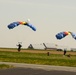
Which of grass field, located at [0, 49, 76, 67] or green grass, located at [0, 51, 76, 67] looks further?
grass field, located at [0, 49, 76, 67]

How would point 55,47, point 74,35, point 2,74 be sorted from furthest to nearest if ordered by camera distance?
point 55,47, point 74,35, point 2,74

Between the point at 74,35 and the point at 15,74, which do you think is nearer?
the point at 15,74

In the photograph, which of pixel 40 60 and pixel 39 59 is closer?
pixel 40 60

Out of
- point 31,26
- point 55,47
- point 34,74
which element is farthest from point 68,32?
point 55,47

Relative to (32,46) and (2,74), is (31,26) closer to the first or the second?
(2,74)

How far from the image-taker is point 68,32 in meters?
59.1

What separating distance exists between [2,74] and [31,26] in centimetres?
3094

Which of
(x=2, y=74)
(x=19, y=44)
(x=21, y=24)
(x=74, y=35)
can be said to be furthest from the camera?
(x=19, y=44)

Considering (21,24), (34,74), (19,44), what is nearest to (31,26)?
(21,24)

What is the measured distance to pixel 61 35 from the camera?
57.8m

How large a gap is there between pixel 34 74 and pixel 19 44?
43696 millimetres

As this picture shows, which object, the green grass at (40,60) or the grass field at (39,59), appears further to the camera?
the grass field at (39,59)

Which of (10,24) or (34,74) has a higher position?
(10,24)

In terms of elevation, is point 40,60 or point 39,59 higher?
point 39,59
